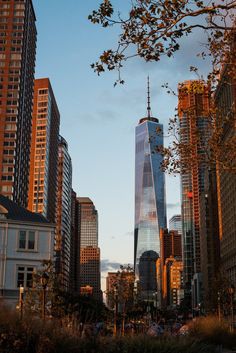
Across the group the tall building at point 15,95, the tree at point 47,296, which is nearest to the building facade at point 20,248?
the tree at point 47,296

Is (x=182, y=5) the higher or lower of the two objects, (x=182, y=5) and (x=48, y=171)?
the lower

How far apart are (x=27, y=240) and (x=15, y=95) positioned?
108 metres

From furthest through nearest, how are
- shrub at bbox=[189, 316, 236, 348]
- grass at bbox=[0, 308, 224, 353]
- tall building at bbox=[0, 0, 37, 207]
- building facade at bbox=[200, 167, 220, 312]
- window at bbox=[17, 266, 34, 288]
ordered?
1. building facade at bbox=[200, 167, 220, 312]
2. tall building at bbox=[0, 0, 37, 207]
3. window at bbox=[17, 266, 34, 288]
4. shrub at bbox=[189, 316, 236, 348]
5. grass at bbox=[0, 308, 224, 353]

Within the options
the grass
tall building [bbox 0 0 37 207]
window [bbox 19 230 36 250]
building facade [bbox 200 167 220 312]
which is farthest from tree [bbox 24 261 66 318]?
building facade [bbox 200 167 220 312]

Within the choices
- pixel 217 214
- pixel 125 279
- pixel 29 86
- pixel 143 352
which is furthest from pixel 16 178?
pixel 143 352

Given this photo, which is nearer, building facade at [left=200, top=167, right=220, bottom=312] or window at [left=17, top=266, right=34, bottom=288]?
window at [left=17, top=266, right=34, bottom=288]

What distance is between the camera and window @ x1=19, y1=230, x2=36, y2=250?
51875 millimetres

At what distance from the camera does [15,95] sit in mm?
153000

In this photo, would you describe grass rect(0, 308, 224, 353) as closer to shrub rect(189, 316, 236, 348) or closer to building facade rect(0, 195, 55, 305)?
shrub rect(189, 316, 236, 348)

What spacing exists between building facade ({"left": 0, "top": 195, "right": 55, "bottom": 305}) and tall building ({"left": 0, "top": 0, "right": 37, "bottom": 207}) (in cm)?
9093

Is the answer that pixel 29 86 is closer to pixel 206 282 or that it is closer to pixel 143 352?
pixel 206 282

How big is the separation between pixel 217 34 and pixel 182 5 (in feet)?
4.76

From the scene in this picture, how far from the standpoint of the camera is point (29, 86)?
554ft

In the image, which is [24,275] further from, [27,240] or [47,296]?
[47,296]
